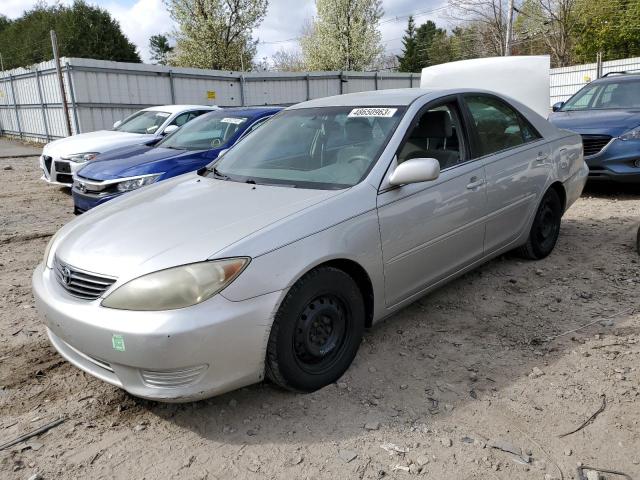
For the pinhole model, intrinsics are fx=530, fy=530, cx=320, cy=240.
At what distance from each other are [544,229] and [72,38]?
35081 mm

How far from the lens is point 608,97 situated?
8211 millimetres

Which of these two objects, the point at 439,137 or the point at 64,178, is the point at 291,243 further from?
the point at 64,178

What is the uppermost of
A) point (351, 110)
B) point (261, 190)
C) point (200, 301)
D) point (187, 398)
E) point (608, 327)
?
point (351, 110)

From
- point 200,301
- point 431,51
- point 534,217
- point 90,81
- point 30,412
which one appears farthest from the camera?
point 431,51

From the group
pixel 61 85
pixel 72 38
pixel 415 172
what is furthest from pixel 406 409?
pixel 72 38

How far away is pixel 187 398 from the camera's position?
2.42 m

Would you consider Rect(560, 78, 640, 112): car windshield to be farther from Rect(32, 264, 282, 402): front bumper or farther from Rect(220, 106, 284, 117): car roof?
Rect(32, 264, 282, 402): front bumper

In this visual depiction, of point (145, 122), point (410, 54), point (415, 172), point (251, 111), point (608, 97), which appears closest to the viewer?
point (415, 172)

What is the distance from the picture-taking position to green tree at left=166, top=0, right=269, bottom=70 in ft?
89.9

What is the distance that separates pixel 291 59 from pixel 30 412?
5454cm

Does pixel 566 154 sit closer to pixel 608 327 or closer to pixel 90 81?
pixel 608 327

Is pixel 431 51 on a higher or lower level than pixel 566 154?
higher

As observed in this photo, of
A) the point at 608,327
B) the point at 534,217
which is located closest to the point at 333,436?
the point at 608,327

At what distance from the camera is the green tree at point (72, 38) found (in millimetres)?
32884
